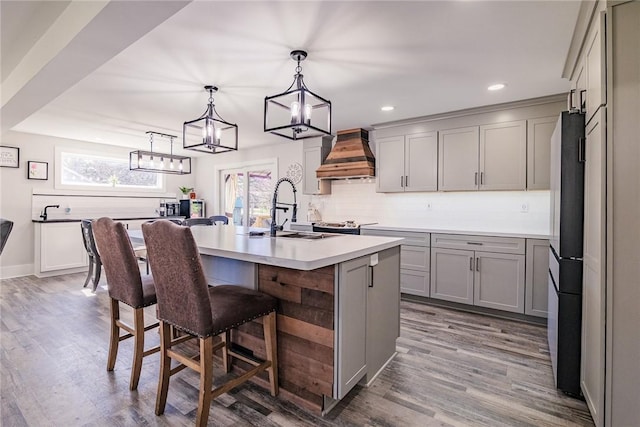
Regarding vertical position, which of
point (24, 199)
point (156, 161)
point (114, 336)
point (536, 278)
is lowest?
point (114, 336)

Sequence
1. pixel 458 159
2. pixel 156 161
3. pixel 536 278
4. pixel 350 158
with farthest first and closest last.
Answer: pixel 156 161
pixel 350 158
pixel 458 159
pixel 536 278

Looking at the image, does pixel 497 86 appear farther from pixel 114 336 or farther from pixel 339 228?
pixel 114 336

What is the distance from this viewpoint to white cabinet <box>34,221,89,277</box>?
4.89 meters

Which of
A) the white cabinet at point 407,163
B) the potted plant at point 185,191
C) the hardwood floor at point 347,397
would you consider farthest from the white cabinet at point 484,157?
the potted plant at point 185,191

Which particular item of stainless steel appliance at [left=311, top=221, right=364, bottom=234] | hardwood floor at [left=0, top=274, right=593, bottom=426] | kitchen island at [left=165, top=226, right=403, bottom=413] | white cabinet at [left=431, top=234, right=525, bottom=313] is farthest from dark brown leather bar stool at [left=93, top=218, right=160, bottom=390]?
white cabinet at [left=431, top=234, right=525, bottom=313]

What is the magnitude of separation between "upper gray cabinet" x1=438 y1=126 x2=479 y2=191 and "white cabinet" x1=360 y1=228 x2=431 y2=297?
731mm

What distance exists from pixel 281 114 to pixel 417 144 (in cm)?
182

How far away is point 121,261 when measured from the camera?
1973 mm

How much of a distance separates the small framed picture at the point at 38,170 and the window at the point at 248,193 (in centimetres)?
296

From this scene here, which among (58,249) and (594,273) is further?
(58,249)

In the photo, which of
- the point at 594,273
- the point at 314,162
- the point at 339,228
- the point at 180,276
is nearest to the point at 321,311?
the point at 180,276

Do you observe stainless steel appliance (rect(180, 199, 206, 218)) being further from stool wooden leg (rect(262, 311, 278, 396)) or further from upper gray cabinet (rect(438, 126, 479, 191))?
stool wooden leg (rect(262, 311, 278, 396))

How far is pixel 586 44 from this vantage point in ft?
6.51

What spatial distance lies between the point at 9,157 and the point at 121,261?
4782mm
